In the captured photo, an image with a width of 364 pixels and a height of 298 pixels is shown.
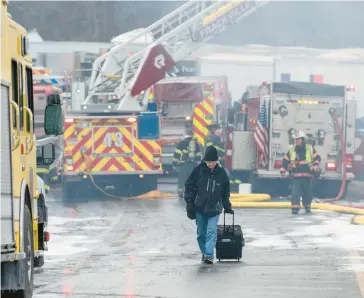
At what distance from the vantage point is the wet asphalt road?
11.6 metres

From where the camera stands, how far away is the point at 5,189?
363 inches

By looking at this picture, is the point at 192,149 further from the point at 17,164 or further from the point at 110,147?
the point at 17,164

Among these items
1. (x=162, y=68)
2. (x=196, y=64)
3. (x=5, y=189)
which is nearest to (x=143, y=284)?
(x=5, y=189)

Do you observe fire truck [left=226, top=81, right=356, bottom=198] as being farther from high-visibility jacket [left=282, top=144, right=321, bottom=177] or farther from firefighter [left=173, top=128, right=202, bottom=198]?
high-visibility jacket [left=282, top=144, right=321, bottom=177]

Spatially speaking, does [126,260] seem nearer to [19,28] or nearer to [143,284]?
[143,284]

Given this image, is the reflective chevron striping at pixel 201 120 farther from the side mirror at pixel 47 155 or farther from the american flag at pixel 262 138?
the side mirror at pixel 47 155

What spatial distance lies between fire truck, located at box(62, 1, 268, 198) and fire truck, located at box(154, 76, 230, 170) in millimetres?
911

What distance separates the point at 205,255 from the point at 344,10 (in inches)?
1562

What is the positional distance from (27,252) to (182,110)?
2042 centimetres

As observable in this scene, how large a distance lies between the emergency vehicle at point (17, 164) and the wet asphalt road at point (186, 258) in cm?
100

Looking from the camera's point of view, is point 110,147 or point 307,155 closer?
point 307,155

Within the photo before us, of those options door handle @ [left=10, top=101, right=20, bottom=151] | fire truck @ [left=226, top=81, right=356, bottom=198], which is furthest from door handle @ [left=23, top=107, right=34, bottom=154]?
fire truck @ [left=226, top=81, right=356, bottom=198]

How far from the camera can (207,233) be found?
14172 millimetres

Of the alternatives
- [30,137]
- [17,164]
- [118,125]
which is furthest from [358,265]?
[118,125]
